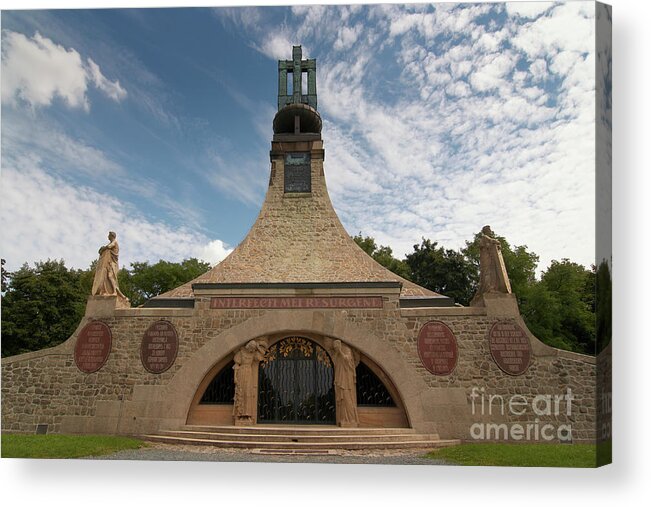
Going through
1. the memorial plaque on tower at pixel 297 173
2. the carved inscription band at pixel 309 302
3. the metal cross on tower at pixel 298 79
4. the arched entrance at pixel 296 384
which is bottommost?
the arched entrance at pixel 296 384

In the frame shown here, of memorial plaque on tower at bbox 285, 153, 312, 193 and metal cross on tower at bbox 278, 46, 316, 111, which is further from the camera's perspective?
metal cross on tower at bbox 278, 46, 316, 111

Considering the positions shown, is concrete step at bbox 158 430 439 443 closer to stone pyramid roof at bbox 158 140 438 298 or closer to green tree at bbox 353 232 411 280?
stone pyramid roof at bbox 158 140 438 298

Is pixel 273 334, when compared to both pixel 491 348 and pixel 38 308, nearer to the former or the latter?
pixel 491 348

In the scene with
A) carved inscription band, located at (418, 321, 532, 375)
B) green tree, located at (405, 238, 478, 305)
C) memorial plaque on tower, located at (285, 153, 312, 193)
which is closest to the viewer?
carved inscription band, located at (418, 321, 532, 375)

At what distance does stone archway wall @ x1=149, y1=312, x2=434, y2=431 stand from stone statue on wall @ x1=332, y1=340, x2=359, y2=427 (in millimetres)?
301

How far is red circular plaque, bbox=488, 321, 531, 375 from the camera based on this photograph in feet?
39.7

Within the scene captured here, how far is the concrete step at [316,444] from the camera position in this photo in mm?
11156

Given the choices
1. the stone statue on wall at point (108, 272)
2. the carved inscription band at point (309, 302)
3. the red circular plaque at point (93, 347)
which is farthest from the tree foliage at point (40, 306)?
the carved inscription band at point (309, 302)

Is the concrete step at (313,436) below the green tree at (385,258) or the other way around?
below

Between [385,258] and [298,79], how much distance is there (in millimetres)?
15530

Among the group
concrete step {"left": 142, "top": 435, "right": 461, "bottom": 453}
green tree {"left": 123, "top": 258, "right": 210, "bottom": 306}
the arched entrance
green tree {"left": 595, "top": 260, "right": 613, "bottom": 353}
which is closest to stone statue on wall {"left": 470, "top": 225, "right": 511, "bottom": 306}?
green tree {"left": 595, "top": 260, "right": 613, "bottom": 353}

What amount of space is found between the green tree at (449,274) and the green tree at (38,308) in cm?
1737

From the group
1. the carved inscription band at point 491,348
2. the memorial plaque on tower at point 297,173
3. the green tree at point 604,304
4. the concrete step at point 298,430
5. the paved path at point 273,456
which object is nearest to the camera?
the green tree at point 604,304

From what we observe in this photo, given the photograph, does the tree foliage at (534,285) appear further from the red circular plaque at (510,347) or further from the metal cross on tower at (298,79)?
the metal cross on tower at (298,79)
